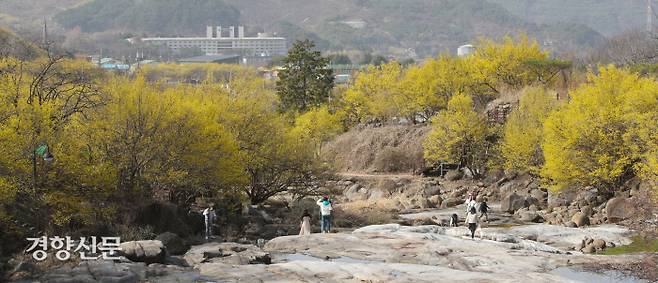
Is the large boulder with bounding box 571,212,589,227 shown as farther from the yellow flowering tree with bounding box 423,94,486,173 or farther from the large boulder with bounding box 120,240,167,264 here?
the large boulder with bounding box 120,240,167,264

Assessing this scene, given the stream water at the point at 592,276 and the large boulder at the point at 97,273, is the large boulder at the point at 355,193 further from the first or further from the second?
the large boulder at the point at 97,273

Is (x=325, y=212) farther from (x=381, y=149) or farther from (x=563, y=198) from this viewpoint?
(x=381, y=149)

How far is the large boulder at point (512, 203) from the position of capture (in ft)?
149

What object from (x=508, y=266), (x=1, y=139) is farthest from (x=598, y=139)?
(x=1, y=139)

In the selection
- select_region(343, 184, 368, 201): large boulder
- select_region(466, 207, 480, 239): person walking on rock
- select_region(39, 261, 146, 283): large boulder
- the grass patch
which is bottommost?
select_region(343, 184, 368, 201): large boulder

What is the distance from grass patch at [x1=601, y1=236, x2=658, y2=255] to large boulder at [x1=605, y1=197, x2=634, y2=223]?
566 cm

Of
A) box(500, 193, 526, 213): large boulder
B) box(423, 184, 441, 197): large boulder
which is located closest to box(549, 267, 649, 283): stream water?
box(500, 193, 526, 213): large boulder

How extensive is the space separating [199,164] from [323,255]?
8593 mm

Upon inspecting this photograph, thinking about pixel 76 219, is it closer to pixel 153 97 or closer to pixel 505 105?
pixel 153 97

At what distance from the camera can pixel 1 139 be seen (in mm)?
26750

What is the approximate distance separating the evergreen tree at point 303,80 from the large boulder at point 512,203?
34823 mm

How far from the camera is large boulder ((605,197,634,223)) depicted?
38781 millimetres

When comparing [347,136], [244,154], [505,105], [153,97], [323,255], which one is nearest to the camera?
[323,255]

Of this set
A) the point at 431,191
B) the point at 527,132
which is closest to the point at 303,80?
the point at 431,191
